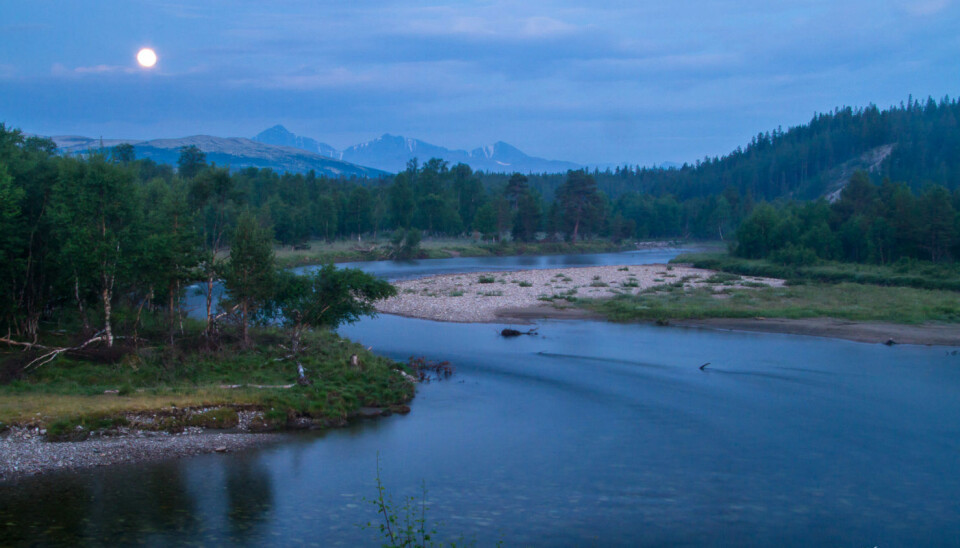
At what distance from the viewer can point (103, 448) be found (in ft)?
53.3

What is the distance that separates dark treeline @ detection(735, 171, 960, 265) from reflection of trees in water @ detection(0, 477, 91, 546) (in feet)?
224

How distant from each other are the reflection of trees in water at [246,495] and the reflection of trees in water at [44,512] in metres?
2.65

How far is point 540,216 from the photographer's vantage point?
115312mm

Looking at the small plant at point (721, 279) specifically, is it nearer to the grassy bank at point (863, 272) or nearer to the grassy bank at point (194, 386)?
the grassy bank at point (863, 272)

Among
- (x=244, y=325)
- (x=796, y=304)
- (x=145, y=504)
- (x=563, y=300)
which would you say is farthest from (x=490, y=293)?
(x=145, y=504)

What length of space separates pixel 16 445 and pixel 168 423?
3.41 m

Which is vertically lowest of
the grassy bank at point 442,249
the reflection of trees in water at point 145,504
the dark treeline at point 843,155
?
the reflection of trees in water at point 145,504

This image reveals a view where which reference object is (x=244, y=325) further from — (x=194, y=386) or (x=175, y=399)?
(x=175, y=399)

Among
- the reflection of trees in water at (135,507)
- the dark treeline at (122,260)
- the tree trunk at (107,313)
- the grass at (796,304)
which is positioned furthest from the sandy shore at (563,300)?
the reflection of trees in water at (135,507)

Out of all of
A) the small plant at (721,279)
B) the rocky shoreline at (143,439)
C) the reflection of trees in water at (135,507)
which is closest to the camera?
the reflection of trees in water at (135,507)

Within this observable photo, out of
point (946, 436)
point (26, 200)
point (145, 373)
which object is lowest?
point (946, 436)

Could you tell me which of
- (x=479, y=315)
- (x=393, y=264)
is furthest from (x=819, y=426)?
(x=393, y=264)

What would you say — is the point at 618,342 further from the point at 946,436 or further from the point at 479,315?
the point at 946,436

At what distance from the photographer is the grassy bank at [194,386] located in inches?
703
